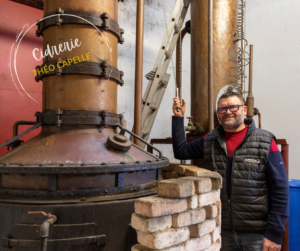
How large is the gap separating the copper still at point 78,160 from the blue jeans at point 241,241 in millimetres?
729

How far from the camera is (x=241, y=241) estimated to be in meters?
1.86

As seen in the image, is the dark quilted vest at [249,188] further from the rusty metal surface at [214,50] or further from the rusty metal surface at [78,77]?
the rusty metal surface at [78,77]

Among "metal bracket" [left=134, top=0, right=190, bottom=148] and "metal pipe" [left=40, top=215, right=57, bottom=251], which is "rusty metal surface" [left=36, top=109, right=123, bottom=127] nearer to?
"metal pipe" [left=40, top=215, right=57, bottom=251]

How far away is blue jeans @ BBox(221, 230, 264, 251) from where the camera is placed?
6.03ft

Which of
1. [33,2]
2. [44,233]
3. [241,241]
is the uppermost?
[33,2]

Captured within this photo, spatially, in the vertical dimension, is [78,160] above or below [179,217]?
above

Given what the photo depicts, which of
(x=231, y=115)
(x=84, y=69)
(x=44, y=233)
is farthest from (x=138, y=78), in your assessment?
(x=44, y=233)

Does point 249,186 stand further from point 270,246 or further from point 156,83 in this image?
point 156,83

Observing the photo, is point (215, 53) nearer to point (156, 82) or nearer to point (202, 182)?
point (156, 82)

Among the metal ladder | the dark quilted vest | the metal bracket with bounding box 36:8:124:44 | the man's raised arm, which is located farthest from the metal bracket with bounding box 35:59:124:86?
the metal ladder

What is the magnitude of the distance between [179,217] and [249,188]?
2.53 ft

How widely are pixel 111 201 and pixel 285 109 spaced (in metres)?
3.65

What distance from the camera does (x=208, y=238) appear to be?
1457 mm

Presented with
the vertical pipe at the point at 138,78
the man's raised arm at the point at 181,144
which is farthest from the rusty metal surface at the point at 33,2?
the man's raised arm at the point at 181,144
